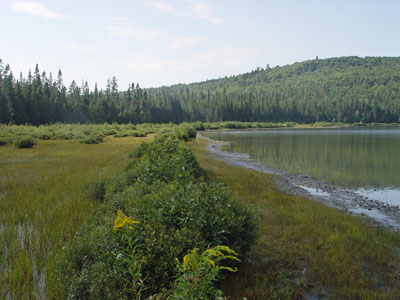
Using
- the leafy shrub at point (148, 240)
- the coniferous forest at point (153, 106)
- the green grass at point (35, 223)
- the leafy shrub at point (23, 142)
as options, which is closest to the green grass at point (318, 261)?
the leafy shrub at point (148, 240)

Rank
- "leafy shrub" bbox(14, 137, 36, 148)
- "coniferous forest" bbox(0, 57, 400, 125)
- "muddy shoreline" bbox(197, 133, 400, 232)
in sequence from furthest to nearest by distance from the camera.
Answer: "coniferous forest" bbox(0, 57, 400, 125) → "leafy shrub" bbox(14, 137, 36, 148) → "muddy shoreline" bbox(197, 133, 400, 232)

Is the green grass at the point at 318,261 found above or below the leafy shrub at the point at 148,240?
below

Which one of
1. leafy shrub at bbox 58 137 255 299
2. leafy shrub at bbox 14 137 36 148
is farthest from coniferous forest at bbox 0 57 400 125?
leafy shrub at bbox 58 137 255 299

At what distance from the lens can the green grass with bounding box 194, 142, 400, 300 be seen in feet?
16.1

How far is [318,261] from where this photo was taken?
6043mm

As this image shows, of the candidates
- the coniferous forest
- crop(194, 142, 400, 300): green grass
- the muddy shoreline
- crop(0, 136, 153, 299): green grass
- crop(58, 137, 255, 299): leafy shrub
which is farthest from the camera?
the coniferous forest

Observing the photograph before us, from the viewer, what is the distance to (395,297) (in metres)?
4.96

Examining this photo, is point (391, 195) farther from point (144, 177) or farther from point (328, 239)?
point (144, 177)

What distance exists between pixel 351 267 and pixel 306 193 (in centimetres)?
924

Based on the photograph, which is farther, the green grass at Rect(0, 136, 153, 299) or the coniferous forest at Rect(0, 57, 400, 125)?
the coniferous forest at Rect(0, 57, 400, 125)

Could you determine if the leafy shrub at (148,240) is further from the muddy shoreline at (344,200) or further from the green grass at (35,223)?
the muddy shoreline at (344,200)

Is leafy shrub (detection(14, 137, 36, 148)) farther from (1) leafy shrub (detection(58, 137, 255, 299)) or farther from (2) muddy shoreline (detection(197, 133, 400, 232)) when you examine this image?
(1) leafy shrub (detection(58, 137, 255, 299))

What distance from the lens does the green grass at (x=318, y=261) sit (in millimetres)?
4910

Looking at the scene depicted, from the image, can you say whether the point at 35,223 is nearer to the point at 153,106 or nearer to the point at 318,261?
the point at 318,261
